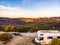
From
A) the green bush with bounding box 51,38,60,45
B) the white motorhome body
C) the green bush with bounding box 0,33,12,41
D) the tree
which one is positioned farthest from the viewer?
the tree

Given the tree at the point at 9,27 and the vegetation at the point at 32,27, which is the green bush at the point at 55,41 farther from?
the tree at the point at 9,27

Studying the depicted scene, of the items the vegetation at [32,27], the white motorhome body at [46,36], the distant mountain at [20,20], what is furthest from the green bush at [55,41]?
the distant mountain at [20,20]

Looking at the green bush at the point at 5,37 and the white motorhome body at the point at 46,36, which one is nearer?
the white motorhome body at the point at 46,36

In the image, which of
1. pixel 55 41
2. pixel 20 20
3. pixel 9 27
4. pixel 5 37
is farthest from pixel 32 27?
pixel 55 41

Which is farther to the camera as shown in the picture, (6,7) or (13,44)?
(6,7)

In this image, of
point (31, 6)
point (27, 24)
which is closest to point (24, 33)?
point (27, 24)

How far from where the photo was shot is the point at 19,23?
267 inches

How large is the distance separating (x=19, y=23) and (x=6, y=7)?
62 cm

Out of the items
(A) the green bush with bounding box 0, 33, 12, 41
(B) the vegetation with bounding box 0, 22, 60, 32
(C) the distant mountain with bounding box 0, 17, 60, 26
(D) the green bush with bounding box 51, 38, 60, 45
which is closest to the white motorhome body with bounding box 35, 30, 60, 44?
(D) the green bush with bounding box 51, 38, 60, 45

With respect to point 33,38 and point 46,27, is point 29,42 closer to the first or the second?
point 33,38

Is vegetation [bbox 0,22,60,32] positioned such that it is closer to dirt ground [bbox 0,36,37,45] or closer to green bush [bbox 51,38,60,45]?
dirt ground [bbox 0,36,37,45]

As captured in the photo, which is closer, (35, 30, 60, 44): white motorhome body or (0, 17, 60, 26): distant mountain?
(35, 30, 60, 44): white motorhome body

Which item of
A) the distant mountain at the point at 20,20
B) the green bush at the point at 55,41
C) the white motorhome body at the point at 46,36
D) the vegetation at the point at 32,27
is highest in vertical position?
the distant mountain at the point at 20,20

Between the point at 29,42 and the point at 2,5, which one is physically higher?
the point at 2,5
